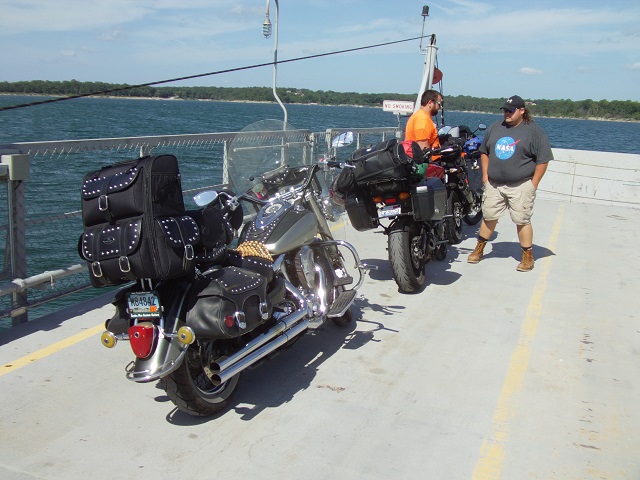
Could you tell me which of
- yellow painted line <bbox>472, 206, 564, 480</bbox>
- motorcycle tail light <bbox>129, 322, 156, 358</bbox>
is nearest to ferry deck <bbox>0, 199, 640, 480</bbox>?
yellow painted line <bbox>472, 206, 564, 480</bbox>

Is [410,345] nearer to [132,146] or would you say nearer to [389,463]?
[389,463]

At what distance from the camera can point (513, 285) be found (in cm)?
714

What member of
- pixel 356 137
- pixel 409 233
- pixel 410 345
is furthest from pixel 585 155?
pixel 410 345

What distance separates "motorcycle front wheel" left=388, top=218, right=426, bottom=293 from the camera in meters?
6.37

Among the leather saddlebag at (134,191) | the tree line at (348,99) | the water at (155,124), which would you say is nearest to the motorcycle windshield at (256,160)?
the leather saddlebag at (134,191)

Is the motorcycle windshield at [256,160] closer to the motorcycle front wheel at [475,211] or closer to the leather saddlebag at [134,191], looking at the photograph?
the leather saddlebag at [134,191]

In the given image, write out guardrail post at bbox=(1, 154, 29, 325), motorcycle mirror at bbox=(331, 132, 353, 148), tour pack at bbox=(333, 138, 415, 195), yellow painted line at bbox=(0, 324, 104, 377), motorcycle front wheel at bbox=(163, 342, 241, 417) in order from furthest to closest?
tour pack at bbox=(333, 138, 415, 195) < motorcycle mirror at bbox=(331, 132, 353, 148) < guardrail post at bbox=(1, 154, 29, 325) < yellow painted line at bbox=(0, 324, 104, 377) < motorcycle front wheel at bbox=(163, 342, 241, 417)

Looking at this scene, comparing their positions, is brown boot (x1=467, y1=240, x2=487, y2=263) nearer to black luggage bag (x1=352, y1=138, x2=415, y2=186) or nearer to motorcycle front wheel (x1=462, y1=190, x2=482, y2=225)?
motorcycle front wheel (x1=462, y1=190, x2=482, y2=225)

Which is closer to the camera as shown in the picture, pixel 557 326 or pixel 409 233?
pixel 557 326

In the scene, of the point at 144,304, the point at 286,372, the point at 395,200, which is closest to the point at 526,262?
the point at 395,200

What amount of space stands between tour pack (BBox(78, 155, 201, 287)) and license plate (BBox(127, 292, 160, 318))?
4.5 inches

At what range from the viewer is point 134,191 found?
3.35m

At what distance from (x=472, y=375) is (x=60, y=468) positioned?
2.76 m

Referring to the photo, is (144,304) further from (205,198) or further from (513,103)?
(513,103)
